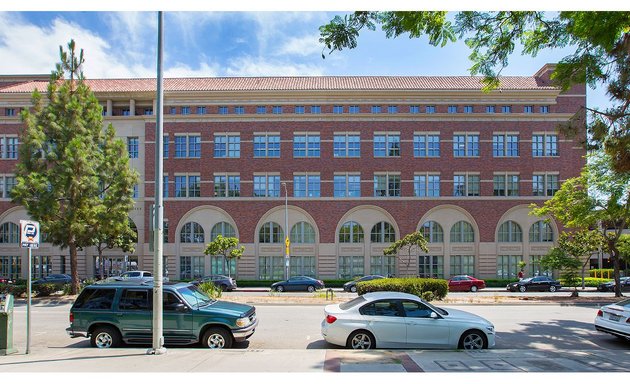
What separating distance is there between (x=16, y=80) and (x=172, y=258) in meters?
30.5

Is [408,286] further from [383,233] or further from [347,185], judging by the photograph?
[347,185]

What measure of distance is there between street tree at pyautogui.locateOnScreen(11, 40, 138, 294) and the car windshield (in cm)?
1687

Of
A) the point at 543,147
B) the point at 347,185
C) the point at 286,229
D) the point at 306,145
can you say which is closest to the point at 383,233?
the point at 347,185

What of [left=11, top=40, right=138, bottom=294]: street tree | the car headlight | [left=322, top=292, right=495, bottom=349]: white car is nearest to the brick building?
[left=11, top=40, right=138, bottom=294]: street tree

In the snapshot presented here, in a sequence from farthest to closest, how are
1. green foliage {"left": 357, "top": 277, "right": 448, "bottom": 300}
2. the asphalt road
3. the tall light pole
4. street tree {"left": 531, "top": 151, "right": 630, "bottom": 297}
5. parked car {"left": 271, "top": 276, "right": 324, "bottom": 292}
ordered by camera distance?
the tall light pole
parked car {"left": 271, "top": 276, "right": 324, "bottom": 292}
street tree {"left": 531, "top": 151, "right": 630, "bottom": 297}
green foliage {"left": 357, "top": 277, "right": 448, "bottom": 300}
the asphalt road

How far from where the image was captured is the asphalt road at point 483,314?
40.2 ft

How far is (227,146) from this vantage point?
146ft

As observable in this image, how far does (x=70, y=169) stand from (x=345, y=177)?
79.8 ft

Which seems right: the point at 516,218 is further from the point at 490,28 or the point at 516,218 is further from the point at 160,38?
the point at 160,38

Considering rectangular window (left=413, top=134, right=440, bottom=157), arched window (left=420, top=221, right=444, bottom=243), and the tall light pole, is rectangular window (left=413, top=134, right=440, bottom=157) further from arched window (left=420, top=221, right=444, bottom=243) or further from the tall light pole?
the tall light pole

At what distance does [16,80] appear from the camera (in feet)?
179

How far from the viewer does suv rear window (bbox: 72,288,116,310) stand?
1143 centimetres

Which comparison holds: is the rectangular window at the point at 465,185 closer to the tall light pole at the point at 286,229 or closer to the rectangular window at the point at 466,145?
the rectangular window at the point at 466,145

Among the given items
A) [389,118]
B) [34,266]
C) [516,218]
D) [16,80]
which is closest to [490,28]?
[389,118]
